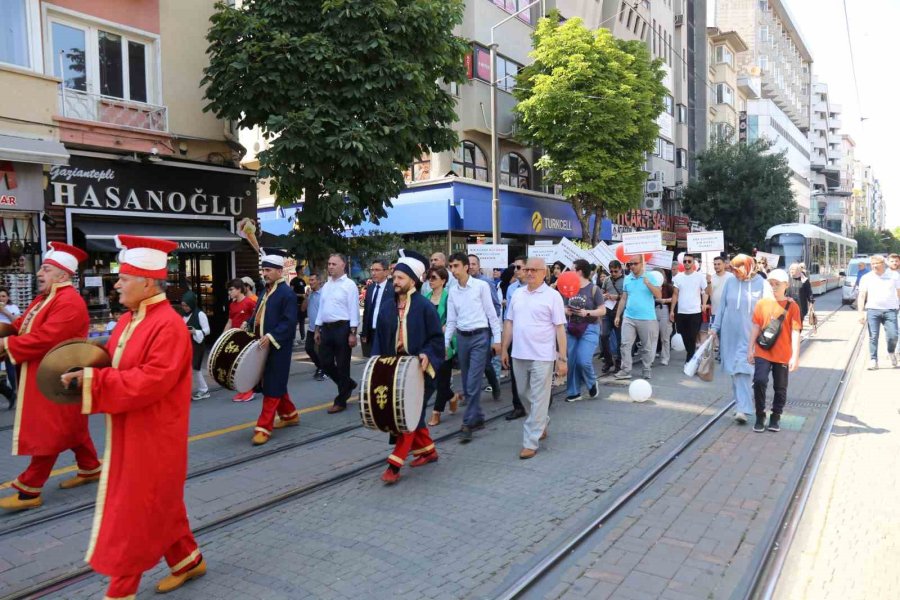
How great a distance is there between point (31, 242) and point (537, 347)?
10.2 m

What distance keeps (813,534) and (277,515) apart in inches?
147

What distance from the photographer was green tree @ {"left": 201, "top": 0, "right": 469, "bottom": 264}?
1234 centimetres

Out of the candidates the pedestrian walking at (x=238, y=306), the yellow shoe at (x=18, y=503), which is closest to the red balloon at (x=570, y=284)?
the pedestrian walking at (x=238, y=306)

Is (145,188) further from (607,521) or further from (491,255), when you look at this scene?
(607,521)

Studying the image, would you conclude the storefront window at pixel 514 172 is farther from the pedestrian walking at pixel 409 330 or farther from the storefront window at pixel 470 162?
the pedestrian walking at pixel 409 330

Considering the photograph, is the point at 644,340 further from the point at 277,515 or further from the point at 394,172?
the point at 277,515

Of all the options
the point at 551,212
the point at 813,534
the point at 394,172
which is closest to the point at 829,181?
the point at 551,212

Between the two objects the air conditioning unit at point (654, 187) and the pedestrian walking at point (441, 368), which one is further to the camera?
the air conditioning unit at point (654, 187)

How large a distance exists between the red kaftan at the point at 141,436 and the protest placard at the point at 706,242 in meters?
13.4

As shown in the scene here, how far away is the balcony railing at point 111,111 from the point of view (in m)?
12.6

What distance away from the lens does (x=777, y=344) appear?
6949 millimetres

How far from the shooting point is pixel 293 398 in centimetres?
955

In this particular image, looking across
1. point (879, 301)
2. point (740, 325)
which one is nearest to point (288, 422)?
point (740, 325)

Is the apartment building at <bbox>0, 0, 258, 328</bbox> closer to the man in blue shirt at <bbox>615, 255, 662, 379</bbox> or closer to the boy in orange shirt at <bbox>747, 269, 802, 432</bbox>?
the man in blue shirt at <bbox>615, 255, 662, 379</bbox>
